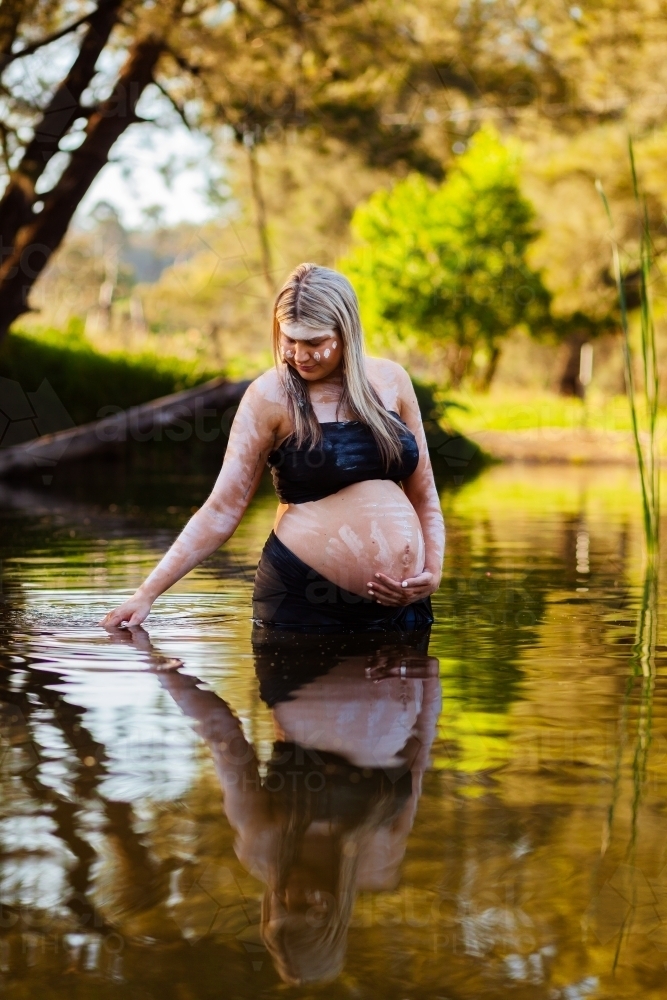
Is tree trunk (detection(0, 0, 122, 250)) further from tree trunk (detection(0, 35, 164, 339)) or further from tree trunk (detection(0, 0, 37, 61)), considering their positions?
tree trunk (detection(0, 0, 37, 61))

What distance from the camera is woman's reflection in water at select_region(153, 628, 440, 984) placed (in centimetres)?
215

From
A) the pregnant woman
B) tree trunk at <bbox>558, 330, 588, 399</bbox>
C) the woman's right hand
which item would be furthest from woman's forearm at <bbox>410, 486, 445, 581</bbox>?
Result: tree trunk at <bbox>558, 330, 588, 399</bbox>

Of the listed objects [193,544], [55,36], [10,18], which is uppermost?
[10,18]

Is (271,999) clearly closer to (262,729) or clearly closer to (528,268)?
(262,729)

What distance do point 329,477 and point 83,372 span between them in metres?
13.8

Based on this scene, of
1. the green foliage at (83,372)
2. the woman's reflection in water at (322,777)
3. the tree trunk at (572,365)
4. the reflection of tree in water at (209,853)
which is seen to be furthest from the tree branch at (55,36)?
the tree trunk at (572,365)

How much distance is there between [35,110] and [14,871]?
10.9m

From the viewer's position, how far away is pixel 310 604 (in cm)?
484

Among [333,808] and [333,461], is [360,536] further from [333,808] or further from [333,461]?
[333,808]

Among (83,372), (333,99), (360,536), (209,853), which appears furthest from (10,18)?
(209,853)

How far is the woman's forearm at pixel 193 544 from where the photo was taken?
14.9 ft

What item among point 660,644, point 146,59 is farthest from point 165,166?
point 660,644

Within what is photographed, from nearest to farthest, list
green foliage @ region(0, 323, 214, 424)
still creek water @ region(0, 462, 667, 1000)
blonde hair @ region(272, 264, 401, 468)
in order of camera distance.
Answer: still creek water @ region(0, 462, 667, 1000), blonde hair @ region(272, 264, 401, 468), green foliage @ region(0, 323, 214, 424)

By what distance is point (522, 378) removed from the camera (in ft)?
212
